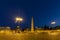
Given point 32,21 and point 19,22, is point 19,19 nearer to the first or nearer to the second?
point 19,22

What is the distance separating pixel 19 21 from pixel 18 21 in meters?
0.84

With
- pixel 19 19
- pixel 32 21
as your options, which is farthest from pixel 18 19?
pixel 32 21

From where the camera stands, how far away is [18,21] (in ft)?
143

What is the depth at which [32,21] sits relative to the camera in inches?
2233

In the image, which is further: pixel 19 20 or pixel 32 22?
pixel 32 22

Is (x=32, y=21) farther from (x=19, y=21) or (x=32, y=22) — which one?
(x=19, y=21)

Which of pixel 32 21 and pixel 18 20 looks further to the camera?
pixel 32 21

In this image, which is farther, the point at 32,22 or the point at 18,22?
the point at 32,22

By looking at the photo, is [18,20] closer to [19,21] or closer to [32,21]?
[19,21]

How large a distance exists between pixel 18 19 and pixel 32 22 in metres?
15.6

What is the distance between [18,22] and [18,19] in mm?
2355

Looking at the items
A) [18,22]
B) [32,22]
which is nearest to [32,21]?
[32,22]

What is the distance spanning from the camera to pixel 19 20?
42219mm

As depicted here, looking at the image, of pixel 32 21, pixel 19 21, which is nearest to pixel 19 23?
pixel 19 21
